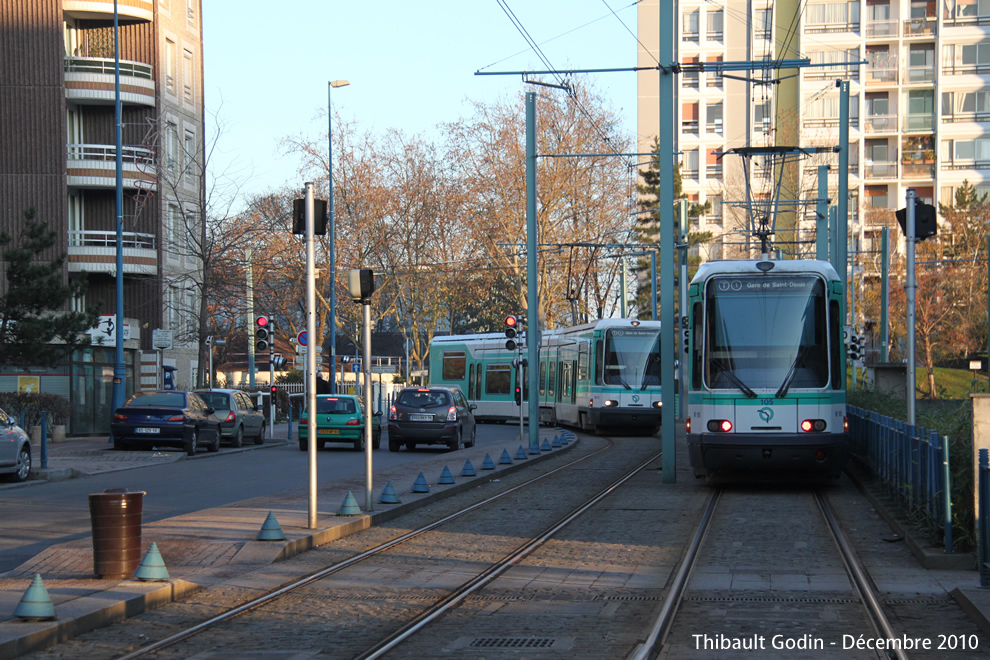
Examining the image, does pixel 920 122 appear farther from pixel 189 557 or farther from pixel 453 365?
pixel 189 557

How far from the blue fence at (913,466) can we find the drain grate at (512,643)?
14.9ft

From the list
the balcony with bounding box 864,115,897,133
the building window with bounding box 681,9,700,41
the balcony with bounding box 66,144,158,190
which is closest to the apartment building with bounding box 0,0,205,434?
the balcony with bounding box 66,144,158,190

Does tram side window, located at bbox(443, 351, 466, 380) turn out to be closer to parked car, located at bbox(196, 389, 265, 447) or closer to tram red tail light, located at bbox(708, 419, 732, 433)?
parked car, located at bbox(196, 389, 265, 447)

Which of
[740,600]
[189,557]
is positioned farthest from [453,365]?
[740,600]

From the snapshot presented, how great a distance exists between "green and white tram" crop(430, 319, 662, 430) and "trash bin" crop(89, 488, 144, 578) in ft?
84.7

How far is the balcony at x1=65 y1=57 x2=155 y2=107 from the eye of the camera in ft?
145

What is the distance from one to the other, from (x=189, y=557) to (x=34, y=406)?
898 inches

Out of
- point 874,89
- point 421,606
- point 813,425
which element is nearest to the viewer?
point 421,606

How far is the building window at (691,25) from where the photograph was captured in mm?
76312

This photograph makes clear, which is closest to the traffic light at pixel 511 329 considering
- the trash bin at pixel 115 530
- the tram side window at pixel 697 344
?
the tram side window at pixel 697 344

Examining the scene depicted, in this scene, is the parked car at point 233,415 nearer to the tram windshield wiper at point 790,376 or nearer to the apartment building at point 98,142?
the apartment building at point 98,142

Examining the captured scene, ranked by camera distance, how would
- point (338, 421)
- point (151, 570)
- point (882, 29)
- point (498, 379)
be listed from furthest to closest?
point (882, 29), point (498, 379), point (338, 421), point (151, 570)

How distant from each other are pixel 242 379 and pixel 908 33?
47985 millimetres

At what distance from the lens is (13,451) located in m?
19.7
